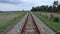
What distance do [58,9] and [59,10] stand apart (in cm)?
195

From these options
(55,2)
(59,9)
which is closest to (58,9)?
(59,9)

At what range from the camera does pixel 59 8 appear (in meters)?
86.2

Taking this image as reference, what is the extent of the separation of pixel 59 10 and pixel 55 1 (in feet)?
69.9

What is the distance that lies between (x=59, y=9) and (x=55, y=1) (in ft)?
68.5

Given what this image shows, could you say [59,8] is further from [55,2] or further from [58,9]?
[55,2]

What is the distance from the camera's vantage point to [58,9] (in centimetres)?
8819

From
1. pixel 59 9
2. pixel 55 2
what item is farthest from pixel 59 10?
pixel 55 2

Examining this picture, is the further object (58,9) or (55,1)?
(55,1)

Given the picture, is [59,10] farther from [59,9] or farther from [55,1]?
[55,1]

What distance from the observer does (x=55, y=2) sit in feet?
347

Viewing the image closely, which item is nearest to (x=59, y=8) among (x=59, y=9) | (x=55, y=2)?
(x=59, y=9)

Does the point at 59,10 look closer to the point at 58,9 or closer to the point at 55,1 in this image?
the point at 58,9

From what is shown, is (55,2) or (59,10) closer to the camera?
(59,10)

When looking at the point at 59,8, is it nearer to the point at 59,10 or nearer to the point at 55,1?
the point at 59,10
